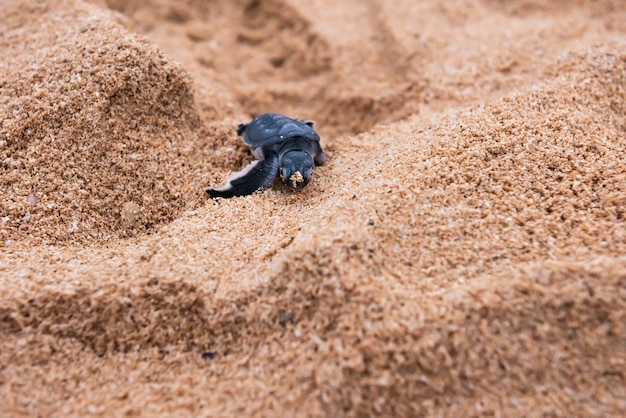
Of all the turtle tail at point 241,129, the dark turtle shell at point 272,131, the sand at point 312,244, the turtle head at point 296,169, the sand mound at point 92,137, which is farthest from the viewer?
the turtle tail at point 241,129

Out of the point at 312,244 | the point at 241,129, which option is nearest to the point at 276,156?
the point at 241,129

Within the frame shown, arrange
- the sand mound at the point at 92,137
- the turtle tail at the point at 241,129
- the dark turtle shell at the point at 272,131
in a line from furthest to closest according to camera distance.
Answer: the turtle tail at the point at 241,129 < the dark turtle shell at the point at 272,131 < the sand mound at the point at 92,137

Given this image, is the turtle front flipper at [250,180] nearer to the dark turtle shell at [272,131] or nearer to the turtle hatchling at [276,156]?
the turtle hatchling at [276,156]

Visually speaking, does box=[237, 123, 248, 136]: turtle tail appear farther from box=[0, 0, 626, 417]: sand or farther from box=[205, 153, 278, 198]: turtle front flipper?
box=[205, 153, 278, 198]: turtle front flipper

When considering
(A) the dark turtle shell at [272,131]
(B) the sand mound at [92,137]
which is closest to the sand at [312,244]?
(B) the sand mound at [92,137]

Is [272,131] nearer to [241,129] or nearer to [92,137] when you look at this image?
[241,129]

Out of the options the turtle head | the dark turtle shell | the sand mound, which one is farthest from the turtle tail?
the turtle head
